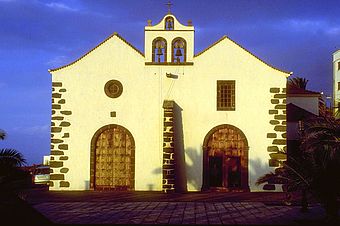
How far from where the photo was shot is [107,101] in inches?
930

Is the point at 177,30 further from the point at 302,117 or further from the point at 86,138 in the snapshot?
the point at 302,117

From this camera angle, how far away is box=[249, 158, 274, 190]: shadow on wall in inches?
910

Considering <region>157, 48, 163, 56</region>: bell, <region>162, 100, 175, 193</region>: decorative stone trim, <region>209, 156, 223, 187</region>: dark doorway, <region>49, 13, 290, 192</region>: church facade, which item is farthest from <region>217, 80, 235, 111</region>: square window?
<region>157, 48, 163, 56</region>: bell

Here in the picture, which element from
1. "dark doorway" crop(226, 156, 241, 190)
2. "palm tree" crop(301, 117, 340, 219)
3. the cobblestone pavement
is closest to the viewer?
"palm tree" crop(301, 117, 340, 219)

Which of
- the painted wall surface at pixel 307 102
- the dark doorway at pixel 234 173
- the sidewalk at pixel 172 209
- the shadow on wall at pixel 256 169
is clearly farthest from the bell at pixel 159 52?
the painted wall surface at pixel 307 102

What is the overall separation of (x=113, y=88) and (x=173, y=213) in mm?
10081

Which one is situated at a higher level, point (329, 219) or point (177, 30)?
point (177, 30)

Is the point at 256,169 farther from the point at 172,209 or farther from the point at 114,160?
the point at 172,209

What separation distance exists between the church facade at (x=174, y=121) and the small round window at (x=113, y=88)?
0.05 meters

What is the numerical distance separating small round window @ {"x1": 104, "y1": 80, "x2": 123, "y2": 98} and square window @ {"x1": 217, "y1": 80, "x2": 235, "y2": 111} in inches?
183

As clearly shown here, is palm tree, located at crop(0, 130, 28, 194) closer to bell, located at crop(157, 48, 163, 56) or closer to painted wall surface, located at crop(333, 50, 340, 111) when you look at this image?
bell, located at crop(157, 48, 163, 56)

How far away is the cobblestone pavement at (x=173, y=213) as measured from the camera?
532 inches

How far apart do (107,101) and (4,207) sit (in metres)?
13.6

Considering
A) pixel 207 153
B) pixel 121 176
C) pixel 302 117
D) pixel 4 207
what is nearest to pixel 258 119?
pixel 207 153
